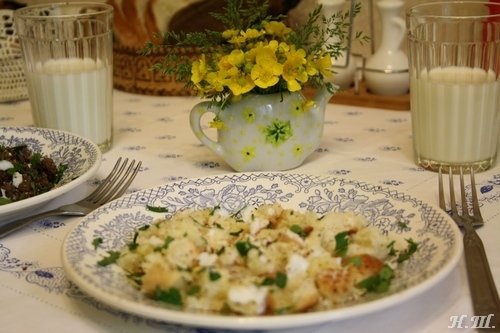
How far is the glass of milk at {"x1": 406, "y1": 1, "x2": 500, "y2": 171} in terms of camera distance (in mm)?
1105

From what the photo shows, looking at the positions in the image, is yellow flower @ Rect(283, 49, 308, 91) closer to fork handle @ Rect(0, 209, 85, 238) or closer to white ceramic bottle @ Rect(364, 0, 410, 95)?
fork handle @ Rect(0, 209, 85, 238)

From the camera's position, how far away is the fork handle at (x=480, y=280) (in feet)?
2.18

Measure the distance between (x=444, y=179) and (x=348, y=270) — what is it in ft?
1.67

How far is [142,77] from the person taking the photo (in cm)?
182

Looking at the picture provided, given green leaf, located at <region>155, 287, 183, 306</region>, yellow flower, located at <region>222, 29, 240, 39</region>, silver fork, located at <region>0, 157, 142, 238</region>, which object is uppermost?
yellow flower, located at <region>222, 29, 240, 39</region>

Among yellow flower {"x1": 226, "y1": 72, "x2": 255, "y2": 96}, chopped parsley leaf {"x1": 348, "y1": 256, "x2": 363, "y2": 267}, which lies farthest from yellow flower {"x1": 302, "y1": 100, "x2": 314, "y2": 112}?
chopped parsley leaf {"x1": 348, "y1": 256, "x2": 363, "y2": 267}

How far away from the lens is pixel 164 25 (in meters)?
1.85

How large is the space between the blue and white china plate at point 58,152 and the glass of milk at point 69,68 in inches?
4.2

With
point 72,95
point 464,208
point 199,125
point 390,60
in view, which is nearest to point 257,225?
point 464,208

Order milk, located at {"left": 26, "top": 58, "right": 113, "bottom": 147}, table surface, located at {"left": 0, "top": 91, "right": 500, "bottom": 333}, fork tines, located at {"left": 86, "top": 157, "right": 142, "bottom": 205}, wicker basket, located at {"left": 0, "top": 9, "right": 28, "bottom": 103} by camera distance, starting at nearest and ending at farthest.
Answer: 1. table surface, located at {"left": 0, "top": 91, "right": 500, "bottom": 333}
2. fork tines, located at {"left": 86, "top": 157, "right": 142, "bottom": 205}
3. milk, located at {"left": 26, "top": 58, "right": 113, "bottom": 147}
4. wicker basket, located at {"left": 0, "top": 9, "right": 28, "bottom": 103}

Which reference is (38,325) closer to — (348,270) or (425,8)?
(348,270)

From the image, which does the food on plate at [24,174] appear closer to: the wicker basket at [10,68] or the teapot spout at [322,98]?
the teapot spout at [322,98]

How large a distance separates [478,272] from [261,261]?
0.85 feet

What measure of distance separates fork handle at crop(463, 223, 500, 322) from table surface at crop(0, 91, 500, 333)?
0.02 meters
